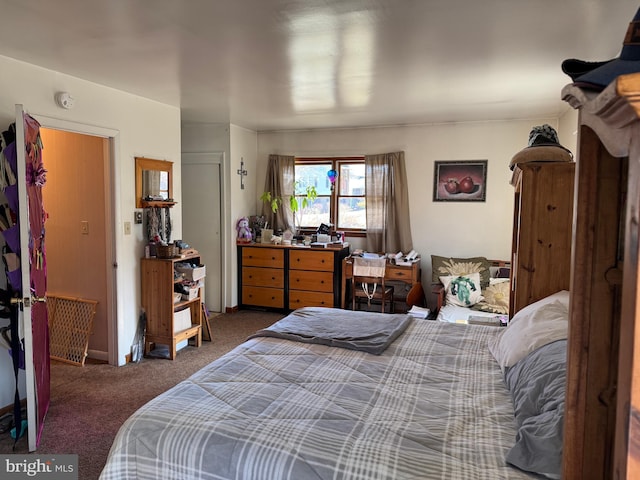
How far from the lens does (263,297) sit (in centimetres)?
565

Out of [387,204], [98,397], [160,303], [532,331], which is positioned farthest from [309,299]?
[532,331]

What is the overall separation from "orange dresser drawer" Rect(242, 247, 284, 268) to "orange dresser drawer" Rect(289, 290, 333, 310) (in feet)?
1.31

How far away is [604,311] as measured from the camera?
0.86 metres

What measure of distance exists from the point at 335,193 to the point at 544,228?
12.2ft

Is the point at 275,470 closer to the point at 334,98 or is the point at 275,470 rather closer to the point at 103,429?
the point at 103,429

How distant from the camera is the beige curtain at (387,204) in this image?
5418 mm

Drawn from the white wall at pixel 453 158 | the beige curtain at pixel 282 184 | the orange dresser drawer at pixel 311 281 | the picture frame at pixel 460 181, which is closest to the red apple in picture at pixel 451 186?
the picture frame at pixel 460 181

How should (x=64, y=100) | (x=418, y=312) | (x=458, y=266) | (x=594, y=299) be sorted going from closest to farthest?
(x=594, y=299)
(x=64, y=100)
(x=418, y=312)
(x=458, y=266)

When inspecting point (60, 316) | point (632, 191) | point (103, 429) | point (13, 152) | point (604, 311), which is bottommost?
point (103, 429)

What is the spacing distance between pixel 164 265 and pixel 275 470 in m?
2.92

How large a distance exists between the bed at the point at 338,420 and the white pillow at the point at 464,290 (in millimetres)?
2318

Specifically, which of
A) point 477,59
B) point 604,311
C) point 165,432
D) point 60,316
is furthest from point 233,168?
point 604,311

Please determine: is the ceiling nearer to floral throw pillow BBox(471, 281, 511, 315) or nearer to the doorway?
the doorway

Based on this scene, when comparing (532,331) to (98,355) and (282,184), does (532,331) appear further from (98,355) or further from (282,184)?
(282,184)
